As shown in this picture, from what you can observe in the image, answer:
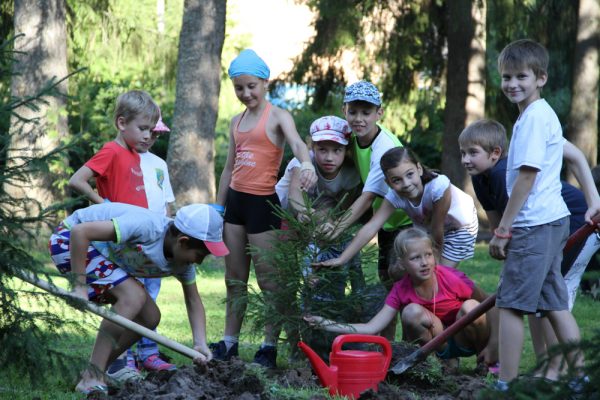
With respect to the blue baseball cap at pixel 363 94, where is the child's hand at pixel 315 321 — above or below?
below

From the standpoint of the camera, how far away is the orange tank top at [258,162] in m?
6.00

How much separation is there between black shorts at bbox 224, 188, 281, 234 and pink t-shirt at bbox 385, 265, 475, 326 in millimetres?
902

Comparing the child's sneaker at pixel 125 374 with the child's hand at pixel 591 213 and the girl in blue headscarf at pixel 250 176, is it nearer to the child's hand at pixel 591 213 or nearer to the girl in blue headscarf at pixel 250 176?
the girl in blue headscarf at pixel 250 176

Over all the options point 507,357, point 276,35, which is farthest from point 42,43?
point 276,35

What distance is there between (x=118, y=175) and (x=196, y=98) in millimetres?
7599

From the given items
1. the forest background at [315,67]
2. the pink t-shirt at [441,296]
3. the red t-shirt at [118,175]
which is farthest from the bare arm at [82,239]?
the forest background at [315,67]

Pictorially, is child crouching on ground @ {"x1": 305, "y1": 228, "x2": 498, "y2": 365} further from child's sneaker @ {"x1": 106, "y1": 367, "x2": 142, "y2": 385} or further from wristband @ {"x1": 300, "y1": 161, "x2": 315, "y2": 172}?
child's sneaker @ {"x1": 106, "y1": 367, "x2": 142, "y2": 385}

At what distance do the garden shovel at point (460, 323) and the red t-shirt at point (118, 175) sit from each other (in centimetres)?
197

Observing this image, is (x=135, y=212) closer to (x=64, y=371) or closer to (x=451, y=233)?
(x=64, y=371)

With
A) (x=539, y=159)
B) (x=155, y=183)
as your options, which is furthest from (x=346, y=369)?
(x=155, y=183)

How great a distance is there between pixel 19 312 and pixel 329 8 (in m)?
11.6

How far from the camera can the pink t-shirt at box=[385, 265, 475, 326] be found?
546 centimetres

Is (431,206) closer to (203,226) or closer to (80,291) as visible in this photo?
(203,226)

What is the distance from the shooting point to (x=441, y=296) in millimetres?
5523
